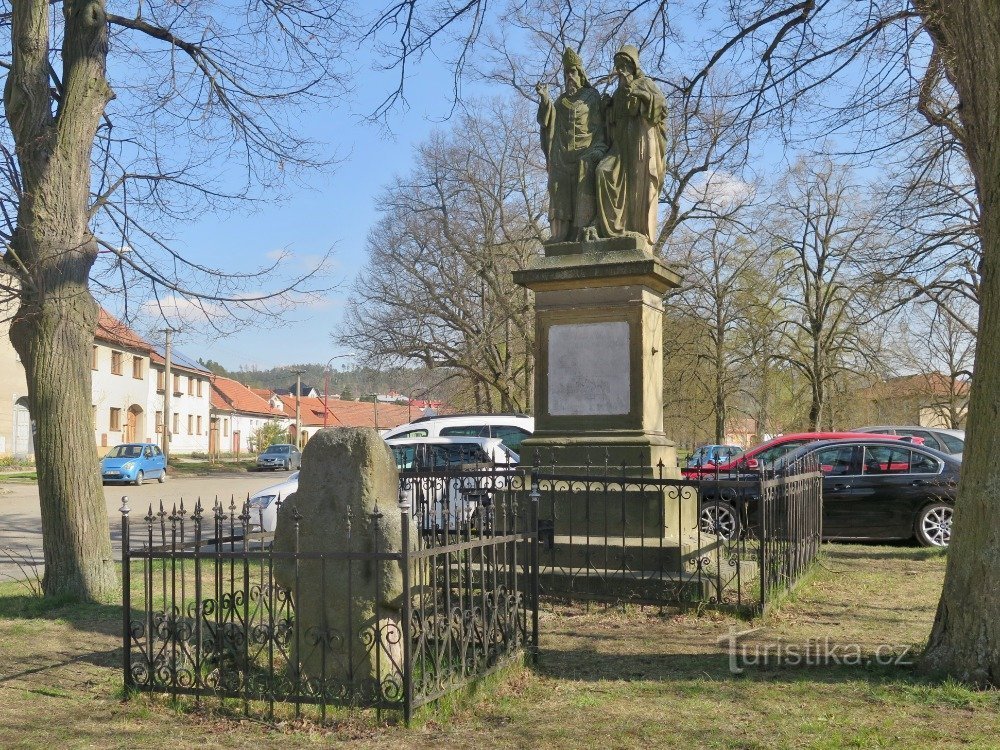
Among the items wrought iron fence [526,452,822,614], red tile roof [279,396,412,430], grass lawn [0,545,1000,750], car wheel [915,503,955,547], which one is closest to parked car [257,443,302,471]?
car wheel [915,503,955,547]

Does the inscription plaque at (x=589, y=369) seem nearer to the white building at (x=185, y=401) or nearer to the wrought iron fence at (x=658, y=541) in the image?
the wrought iron fence at (x=658, y=541)

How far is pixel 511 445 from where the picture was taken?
67.4 feet

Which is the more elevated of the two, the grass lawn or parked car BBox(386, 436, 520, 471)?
parked car BBox(386, 436, 520, 471)

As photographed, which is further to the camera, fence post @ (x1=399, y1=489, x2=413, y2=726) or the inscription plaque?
the inscription plaque

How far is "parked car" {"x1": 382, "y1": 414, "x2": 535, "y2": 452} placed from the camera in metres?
20.2

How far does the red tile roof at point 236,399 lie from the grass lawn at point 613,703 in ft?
221

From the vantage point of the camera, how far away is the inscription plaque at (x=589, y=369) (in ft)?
31.2

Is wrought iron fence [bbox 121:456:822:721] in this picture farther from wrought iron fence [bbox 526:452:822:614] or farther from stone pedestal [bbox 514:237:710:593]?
stone pedestal [bbox 514:237:710:593]

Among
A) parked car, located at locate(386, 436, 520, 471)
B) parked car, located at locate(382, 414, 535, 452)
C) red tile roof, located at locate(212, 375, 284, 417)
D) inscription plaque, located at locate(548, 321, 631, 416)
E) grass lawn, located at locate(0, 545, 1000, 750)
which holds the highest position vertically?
red tile roof, located at locate(212, 375, 284, 417)

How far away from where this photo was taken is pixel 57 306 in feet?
29.1

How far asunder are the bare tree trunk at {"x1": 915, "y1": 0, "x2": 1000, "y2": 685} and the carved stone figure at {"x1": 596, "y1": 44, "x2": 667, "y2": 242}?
4.32 meters

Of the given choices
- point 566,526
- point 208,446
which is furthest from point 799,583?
point 208,446

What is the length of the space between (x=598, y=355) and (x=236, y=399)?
2940 inches

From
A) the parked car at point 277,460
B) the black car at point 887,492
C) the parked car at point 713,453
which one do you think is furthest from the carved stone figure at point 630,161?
the parked car at point 277,460
